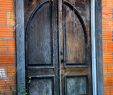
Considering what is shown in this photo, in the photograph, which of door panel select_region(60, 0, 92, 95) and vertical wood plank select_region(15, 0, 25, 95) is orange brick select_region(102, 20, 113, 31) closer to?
door panel select_region(60, 0, 92, 95)

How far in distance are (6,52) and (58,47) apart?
99cm

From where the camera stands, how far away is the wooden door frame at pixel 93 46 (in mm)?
5992

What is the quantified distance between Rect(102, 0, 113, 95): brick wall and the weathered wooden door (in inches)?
12.6

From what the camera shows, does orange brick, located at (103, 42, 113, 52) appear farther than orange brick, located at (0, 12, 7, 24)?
Yes

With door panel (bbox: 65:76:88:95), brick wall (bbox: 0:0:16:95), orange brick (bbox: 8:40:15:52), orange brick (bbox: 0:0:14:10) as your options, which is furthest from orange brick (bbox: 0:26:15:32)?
door panel (bbox: 65:76:88:95)

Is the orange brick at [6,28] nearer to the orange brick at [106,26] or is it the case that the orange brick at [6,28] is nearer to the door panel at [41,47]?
the door panel at [41,47]

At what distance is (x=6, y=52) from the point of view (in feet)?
19.5

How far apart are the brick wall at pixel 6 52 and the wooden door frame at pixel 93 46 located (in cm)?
9

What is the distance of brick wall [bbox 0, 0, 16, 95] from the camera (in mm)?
5941

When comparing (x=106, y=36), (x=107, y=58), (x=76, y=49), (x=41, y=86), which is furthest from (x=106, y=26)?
(x=41, y=86)

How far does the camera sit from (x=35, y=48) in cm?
637

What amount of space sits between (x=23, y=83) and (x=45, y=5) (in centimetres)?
143

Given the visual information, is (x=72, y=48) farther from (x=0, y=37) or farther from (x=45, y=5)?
(x=0, y=37)

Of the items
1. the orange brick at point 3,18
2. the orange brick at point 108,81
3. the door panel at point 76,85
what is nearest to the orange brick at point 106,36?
the orange brick at point 108,81
